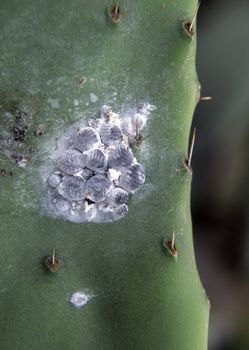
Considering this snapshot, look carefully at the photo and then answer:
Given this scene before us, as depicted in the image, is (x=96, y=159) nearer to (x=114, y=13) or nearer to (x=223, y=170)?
(x=114, y=13)

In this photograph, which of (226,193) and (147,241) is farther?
(226,193)

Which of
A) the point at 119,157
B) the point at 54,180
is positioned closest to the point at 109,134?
the point at 119,157

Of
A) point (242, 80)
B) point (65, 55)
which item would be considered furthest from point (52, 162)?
point (242, 80)

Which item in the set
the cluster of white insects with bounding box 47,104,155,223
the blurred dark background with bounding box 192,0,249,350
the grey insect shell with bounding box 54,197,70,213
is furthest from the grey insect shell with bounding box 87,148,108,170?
the blurred dark background with bounding box 192,0,249,350

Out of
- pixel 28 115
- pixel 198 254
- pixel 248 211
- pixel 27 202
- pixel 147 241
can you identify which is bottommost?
pixel 198 254

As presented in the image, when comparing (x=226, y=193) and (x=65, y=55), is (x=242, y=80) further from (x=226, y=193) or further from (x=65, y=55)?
(x=65, y=55)
